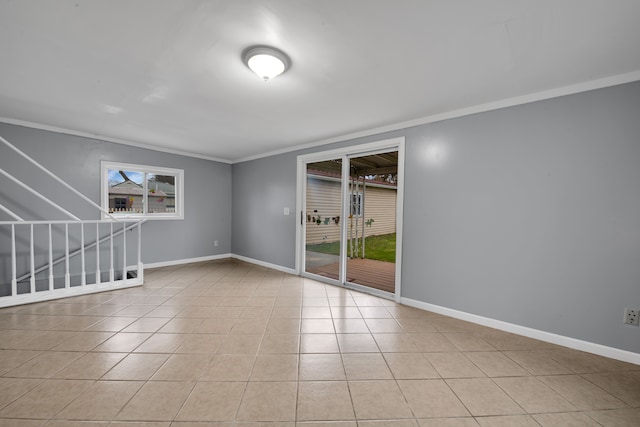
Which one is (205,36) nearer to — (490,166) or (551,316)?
(490,166)

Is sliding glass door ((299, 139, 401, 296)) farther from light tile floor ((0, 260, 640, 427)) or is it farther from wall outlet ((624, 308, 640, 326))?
wall outlet ((624, 308, 640, 326))

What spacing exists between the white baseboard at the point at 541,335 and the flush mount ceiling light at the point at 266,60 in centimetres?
305

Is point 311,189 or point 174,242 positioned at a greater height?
point 311,189

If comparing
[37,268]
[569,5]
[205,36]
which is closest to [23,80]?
[205,36]

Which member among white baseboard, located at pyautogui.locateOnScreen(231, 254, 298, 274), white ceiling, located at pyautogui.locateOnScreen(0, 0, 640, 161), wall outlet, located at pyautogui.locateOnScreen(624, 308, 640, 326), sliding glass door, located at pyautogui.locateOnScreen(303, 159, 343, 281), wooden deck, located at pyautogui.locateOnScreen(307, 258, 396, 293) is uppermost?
white ceiling, located at pyautogui.locateOnScreen(0, 0, 640, 161)

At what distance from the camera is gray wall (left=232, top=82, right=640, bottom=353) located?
2088 millimetres

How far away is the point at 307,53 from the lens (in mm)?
1875

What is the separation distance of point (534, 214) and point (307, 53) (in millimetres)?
2579

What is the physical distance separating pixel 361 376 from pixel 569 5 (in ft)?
8.79

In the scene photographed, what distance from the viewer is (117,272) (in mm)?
4539

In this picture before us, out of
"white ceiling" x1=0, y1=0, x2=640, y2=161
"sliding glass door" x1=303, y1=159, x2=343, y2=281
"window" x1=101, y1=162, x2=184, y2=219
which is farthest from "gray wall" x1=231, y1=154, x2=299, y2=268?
"white ceiling" x1=0, y1=0, x2=640, y2=161

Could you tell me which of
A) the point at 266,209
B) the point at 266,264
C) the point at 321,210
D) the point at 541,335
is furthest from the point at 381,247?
the point at 541,335

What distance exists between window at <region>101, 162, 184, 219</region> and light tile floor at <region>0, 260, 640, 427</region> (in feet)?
6.97

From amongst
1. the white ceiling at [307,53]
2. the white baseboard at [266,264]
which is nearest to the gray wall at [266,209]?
the white baseboard at [266,264]
